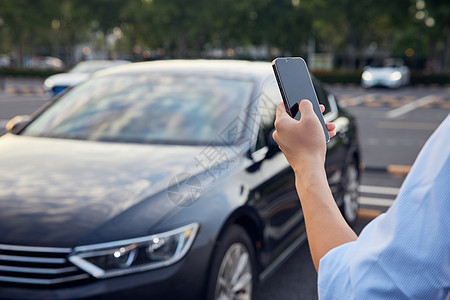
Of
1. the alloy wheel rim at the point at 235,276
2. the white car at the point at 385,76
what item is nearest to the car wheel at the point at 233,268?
the alloy wheel rim at the point at 235,276

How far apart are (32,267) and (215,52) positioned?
7246 centimetres

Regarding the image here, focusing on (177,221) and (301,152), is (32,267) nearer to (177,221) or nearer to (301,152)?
(177,221)

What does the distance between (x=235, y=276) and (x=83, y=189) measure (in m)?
0.88

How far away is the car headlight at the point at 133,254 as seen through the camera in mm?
2379

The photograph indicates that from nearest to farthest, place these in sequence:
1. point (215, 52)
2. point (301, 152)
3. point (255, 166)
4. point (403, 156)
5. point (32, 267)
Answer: point (301, 152) → point (32, 267) → point (255, 166) → point (403, 156) → point (215, 52)

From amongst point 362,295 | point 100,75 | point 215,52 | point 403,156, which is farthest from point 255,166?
point 215,52

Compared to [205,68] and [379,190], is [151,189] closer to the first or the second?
[205,68]

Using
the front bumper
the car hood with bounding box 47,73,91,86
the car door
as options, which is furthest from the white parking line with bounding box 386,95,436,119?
the front bumper

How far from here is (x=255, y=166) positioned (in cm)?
325

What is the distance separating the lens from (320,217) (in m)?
1.04

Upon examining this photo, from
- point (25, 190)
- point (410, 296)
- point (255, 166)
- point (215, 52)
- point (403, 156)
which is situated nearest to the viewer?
point (410, 296)

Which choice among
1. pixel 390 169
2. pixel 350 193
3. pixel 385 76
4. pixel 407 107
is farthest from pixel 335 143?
pixel 385 76

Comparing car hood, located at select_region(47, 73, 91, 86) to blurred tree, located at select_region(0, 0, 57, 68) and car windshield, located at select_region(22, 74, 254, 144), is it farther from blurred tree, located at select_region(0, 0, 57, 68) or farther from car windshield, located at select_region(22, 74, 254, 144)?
blurred tree, located at select_region(0, 0, 57, 68)

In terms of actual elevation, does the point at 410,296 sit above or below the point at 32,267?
above
